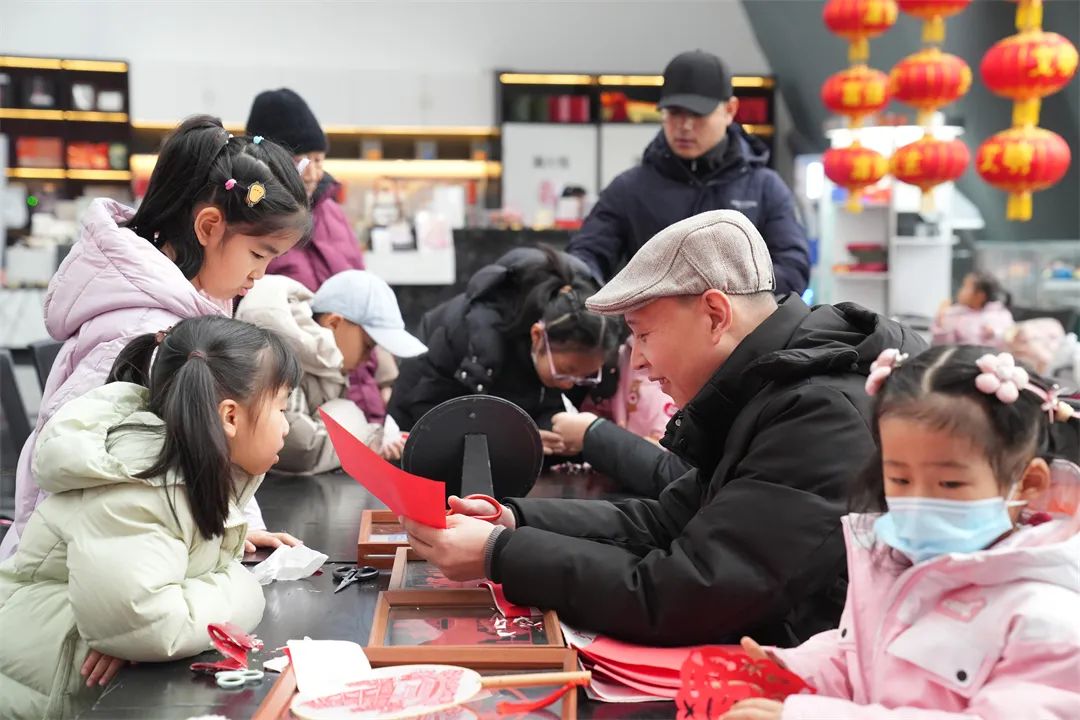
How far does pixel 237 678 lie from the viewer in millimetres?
1286

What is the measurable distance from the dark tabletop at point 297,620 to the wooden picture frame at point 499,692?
40 millimetres

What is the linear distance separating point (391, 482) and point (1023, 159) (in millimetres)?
4032

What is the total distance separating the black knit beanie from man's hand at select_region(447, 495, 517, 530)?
2038 mm

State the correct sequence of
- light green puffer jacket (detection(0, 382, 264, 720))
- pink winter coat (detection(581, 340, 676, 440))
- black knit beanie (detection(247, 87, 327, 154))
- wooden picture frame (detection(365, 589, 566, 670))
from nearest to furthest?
wooden picture frame (detection(365, 589, 566, 670))
light green puffer jacket (detection(0, 382, 264, 720))
pink winter coat (detection(581, 340, 676, 440))
black knit beanie (detection(247, 87, 327, 154))

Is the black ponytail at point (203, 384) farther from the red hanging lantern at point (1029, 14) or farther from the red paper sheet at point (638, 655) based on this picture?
the red hanging lantern at point (1029, 14)

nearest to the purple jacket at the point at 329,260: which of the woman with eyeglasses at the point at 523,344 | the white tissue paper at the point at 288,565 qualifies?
the woman with eyeglasses at the point at 523,344

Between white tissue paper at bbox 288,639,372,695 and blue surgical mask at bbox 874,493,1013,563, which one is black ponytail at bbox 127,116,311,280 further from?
blue surgical mask at bbox 874,493,1013,563

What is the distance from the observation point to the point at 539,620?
146 centimetres

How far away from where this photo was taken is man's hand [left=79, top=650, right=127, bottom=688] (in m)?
1.38

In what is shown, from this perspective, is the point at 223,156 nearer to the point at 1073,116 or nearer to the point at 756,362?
the point at 756,362

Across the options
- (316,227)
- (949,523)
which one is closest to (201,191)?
(949,523)

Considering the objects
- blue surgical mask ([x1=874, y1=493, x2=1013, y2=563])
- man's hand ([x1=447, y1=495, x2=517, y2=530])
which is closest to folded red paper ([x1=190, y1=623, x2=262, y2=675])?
man's hand ([x1=447, y1=495, x2=517, y2=530])

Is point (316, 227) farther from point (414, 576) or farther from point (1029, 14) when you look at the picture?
point (1029, 14)

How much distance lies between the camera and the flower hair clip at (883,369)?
122cm
